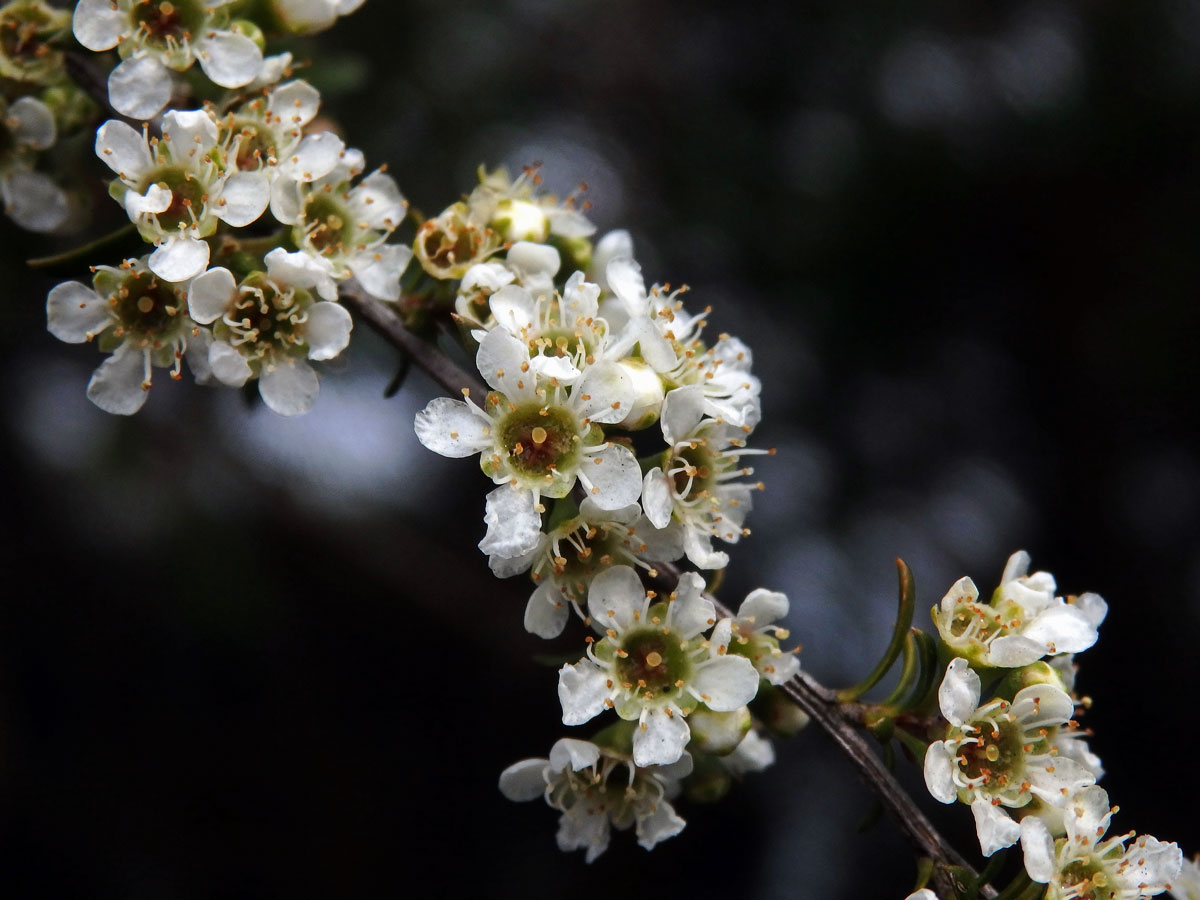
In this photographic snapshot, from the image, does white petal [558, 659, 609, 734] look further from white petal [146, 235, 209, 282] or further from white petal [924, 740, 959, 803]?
white petal [146, 235, 209, 282]

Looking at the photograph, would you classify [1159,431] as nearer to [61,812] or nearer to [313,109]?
[313,109]

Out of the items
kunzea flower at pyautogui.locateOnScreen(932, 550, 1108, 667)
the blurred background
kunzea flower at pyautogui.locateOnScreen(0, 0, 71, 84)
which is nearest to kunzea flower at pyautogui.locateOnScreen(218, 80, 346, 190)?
kunzea flower at pyautogui.locateOnScreen(0, 0, 71, 84)

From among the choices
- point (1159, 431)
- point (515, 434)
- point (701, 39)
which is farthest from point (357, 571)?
point (1159, 431)

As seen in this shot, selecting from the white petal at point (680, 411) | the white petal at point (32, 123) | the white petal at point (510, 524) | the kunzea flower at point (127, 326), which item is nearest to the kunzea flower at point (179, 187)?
the kunzea flower at point (127, 326)

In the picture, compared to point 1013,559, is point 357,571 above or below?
below

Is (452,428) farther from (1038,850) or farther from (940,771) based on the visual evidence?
(1038,850)

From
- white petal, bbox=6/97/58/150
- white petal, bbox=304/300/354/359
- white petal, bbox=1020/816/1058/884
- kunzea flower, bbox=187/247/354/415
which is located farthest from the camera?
white petal, bbox=6/97/58/150
